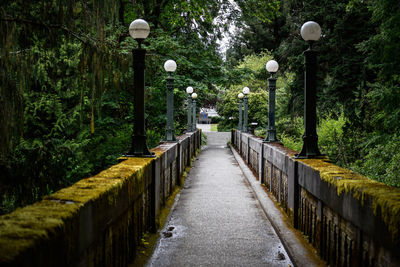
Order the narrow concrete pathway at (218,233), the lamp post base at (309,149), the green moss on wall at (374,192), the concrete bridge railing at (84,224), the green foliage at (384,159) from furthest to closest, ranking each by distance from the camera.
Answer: the green foliage at (384,159)
the lamp post base at (309,149)
the narrow concrete pathway at (218,233)
the green moss on wall at (374,192)
the concrete bridge railing at (84,224)

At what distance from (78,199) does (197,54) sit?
1826cm

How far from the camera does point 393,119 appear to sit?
1155cm

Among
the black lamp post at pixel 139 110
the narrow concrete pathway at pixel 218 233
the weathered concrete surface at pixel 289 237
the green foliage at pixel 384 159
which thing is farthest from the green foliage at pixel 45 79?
the green foliage at pixel 384 159

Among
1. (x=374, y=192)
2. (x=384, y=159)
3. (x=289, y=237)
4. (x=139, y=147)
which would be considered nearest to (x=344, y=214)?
(x=374, y=192)

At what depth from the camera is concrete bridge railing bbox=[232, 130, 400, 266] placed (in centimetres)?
282

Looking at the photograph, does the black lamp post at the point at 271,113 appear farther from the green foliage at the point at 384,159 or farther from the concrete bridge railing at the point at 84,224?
the concrete bridge railing at the point at 84,224

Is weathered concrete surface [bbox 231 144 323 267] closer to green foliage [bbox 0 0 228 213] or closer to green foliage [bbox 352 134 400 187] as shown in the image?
green foliage [bbox 0 0 228 213]

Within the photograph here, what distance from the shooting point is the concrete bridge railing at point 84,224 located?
197 cm

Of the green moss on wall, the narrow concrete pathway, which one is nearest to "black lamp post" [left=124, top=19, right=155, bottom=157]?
the narrow concrete pathway

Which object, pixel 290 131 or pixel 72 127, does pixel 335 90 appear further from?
pixel 72 127

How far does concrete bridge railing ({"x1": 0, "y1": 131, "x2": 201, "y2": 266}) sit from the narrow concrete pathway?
24.5 inches

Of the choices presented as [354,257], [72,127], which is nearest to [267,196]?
[354,257]

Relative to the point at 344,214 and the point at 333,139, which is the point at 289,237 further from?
the point at 333,139

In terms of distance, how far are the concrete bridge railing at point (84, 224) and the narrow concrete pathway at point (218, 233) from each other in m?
0.62
